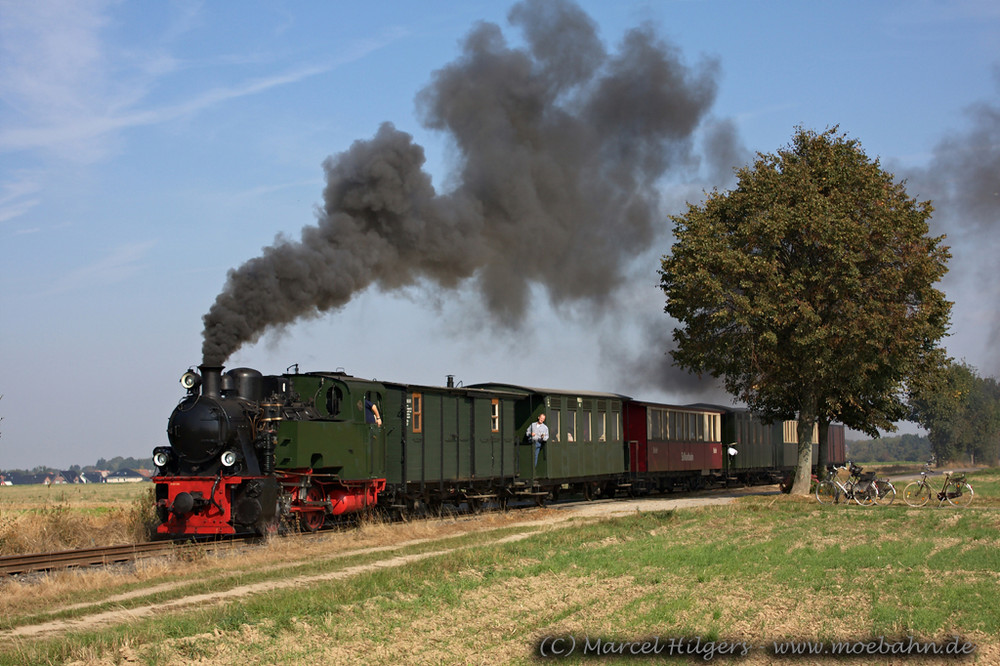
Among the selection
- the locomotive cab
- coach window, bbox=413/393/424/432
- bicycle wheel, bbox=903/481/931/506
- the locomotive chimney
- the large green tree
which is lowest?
bicycle wheel, bbox=903/481/931/506

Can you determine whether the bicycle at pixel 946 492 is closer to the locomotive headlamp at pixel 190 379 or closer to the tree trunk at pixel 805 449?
the tree trunk at pixel 805 449

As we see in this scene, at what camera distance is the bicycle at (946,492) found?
77.4ft

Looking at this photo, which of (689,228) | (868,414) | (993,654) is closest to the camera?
A: (993,654)

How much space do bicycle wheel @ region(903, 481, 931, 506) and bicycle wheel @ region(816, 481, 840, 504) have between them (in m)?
1.82

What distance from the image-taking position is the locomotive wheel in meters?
19.1

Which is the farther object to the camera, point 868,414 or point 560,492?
point 868,414

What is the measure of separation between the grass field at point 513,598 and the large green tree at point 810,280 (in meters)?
8.63

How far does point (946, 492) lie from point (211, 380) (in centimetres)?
1800

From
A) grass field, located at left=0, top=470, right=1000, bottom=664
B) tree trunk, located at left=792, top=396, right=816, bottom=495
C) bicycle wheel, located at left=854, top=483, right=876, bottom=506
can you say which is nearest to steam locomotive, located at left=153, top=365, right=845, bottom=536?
grass field, located at left=0, top=470, right=1000, bottom=664

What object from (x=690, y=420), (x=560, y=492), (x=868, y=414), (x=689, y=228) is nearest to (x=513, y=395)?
(x=560, y=492)

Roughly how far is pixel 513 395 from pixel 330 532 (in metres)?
8.43

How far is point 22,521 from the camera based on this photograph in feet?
63.4

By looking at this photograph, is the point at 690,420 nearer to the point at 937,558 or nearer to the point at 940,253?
the point at 940,253

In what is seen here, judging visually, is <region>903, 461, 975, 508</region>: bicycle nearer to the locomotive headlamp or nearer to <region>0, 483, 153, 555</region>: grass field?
the locomotive headlamp
